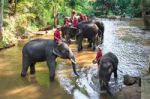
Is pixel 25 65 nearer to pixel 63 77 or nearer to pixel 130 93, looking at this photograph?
pixel 63 77

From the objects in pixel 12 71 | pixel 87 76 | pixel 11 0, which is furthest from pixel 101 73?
pixel 11 0

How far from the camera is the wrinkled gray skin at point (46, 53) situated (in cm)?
1250

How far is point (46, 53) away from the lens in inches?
497

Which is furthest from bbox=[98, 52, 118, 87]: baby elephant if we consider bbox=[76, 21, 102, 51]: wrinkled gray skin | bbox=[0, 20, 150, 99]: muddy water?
bbox=[76, 21, 102, 51]: wrinkled gray skin

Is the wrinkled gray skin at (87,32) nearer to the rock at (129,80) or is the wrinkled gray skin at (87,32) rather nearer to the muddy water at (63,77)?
the muddy water at (63,77)

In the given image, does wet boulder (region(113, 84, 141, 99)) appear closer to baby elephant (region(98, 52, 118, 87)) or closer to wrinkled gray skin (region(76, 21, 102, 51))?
baby elephant (region(98, 52, 118, 87))

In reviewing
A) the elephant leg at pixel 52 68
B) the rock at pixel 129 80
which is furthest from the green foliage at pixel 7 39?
the rock at pixel 129 80

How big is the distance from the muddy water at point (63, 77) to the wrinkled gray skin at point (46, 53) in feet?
1.56

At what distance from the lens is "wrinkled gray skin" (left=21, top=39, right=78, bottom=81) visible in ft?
41.0

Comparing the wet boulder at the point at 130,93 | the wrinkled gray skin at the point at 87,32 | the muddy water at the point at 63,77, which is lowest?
the muddy water at the point at 63,77

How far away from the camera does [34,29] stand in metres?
24.3

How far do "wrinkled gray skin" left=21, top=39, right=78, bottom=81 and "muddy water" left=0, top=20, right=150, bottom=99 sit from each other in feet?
1.56

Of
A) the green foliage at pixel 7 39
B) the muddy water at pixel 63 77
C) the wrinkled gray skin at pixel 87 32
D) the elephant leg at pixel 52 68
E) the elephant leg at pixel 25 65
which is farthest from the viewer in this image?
the green foliage at pixel 7 39

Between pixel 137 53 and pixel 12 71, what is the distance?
651 centimetres
